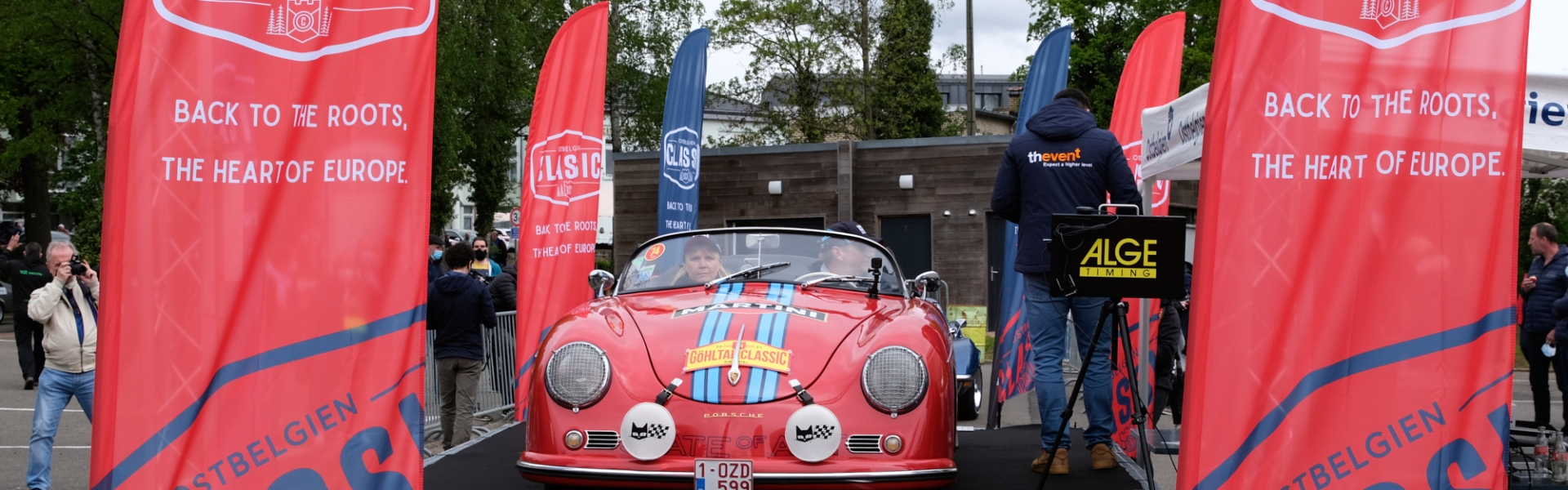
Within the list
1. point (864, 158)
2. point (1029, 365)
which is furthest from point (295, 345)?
point (864, 158)

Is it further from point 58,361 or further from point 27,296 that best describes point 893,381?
point 27,296

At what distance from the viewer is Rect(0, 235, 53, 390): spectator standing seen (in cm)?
1104

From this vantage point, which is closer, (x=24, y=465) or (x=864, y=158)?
(x=24, y=465)

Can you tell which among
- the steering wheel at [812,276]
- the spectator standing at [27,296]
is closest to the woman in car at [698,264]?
the steering wheel at [812,276]

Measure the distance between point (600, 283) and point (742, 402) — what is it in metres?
2.14

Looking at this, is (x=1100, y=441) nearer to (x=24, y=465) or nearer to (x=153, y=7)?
(x=153, y=7)

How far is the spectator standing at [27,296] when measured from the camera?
11.0m

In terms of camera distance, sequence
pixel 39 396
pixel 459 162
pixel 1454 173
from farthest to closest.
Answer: pixel 459 162 < pixel 39 396 < pixel 1454 173

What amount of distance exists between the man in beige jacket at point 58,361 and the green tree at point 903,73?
94.7ft

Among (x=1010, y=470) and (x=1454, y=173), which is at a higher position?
(x=1454, y=173)

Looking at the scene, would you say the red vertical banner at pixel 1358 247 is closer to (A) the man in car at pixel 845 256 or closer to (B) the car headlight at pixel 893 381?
(B) the car headlight at pixel 893 381

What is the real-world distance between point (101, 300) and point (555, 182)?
637 centimetres

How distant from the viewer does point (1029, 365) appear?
9.85 m

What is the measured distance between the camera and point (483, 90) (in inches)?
1373
